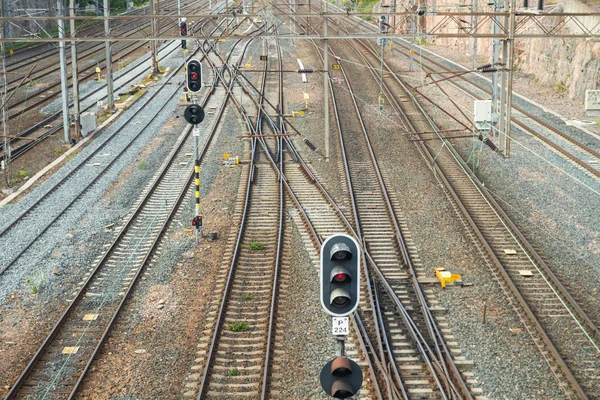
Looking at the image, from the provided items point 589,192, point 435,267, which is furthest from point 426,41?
point 435,267

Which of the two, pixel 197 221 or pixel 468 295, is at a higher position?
pixel 197 221

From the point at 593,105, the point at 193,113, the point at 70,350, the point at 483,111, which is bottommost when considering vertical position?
the point at 70,350

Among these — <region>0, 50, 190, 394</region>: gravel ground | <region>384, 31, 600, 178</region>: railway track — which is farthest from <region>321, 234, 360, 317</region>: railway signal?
<region>384, 31, 600, 178</region>: railway track

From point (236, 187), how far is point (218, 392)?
392 inches

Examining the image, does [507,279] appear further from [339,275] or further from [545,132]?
[545,132]

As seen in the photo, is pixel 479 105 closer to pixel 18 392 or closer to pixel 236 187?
pixel 236 187

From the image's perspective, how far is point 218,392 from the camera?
32.7 feet

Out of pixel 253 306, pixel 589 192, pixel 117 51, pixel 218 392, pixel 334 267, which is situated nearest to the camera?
pixel 334 267

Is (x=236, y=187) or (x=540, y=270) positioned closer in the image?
(x=540, y=270)

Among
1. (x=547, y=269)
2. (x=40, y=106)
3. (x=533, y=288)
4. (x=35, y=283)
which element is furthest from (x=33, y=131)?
(x=533, y=288)

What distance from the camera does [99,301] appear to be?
1277 cm

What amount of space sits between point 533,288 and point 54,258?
9132mm

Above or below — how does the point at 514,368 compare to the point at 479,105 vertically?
below

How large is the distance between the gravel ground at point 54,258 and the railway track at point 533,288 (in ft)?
25.4
